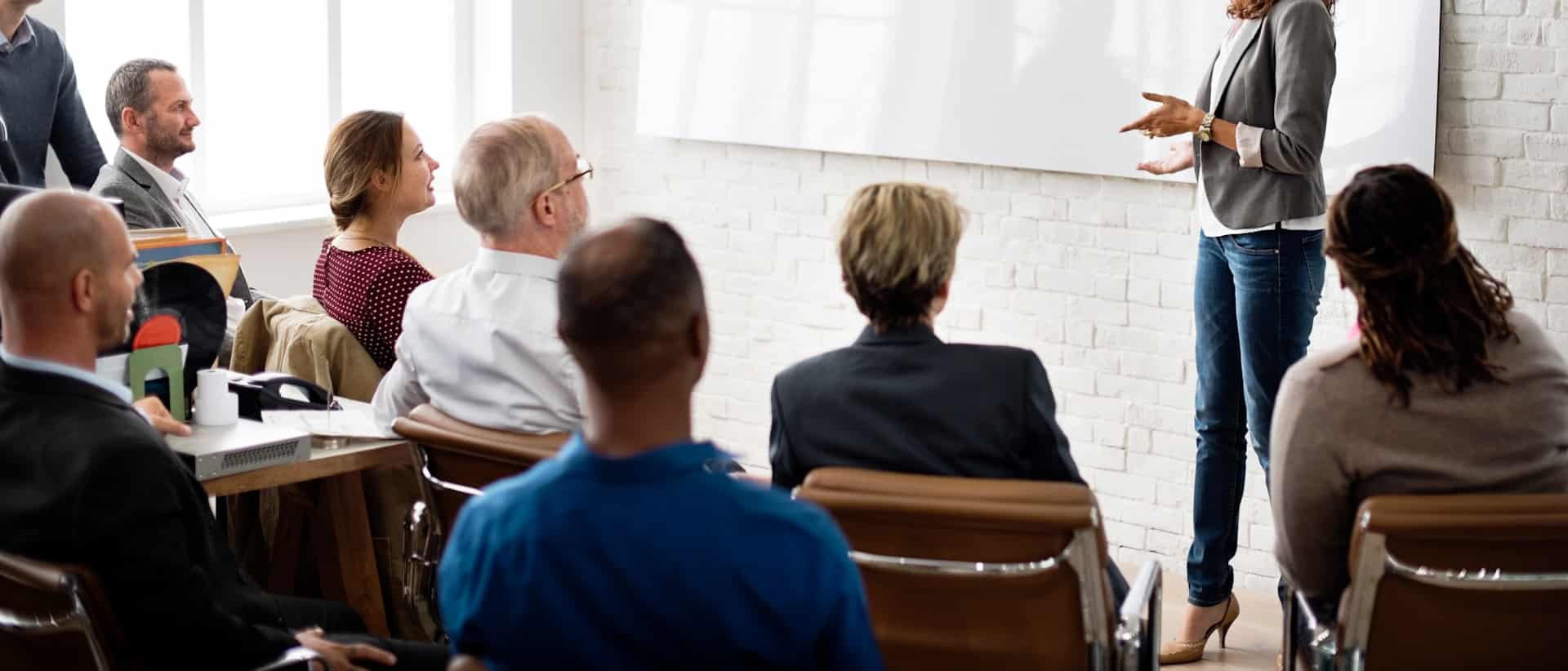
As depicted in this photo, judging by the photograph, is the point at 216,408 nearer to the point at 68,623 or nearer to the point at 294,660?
the point at 294,660

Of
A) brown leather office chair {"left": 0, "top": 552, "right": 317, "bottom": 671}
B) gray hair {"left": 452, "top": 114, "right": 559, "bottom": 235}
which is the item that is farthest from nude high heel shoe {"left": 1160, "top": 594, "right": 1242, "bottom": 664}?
brown leather office chair {"left": 0, "top": 552, "right": 317, "bottom": 671}

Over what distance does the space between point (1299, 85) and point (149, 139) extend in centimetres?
286

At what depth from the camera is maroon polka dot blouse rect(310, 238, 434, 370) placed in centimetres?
326

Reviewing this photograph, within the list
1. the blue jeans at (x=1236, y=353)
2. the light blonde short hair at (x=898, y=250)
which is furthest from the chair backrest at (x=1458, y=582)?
the blue jeans at (x=1236, y=353)

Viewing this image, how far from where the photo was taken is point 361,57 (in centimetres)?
580

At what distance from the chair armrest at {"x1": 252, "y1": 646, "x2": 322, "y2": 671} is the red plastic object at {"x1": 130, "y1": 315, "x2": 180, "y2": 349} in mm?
751

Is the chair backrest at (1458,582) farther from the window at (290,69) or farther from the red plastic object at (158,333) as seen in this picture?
the window at (290,69)

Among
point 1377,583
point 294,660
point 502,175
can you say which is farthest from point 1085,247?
point 294,660

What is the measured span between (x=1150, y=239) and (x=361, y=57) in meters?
2.90

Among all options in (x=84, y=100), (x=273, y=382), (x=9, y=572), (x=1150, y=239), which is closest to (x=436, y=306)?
(x=273, y=382)

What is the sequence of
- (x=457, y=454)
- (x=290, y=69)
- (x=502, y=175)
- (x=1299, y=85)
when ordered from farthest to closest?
(x=290, y=69), (x=1299, y=85), (x=502, y=175), (x=457, y=454)

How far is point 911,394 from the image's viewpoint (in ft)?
7.20

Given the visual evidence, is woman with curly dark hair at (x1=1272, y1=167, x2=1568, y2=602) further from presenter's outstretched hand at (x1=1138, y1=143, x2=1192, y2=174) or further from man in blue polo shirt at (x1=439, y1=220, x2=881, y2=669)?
presenter's outstretched hand at (x1=1138, y1=143, x2=1192, y2=174)

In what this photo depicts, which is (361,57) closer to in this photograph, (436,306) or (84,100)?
(84,100)
